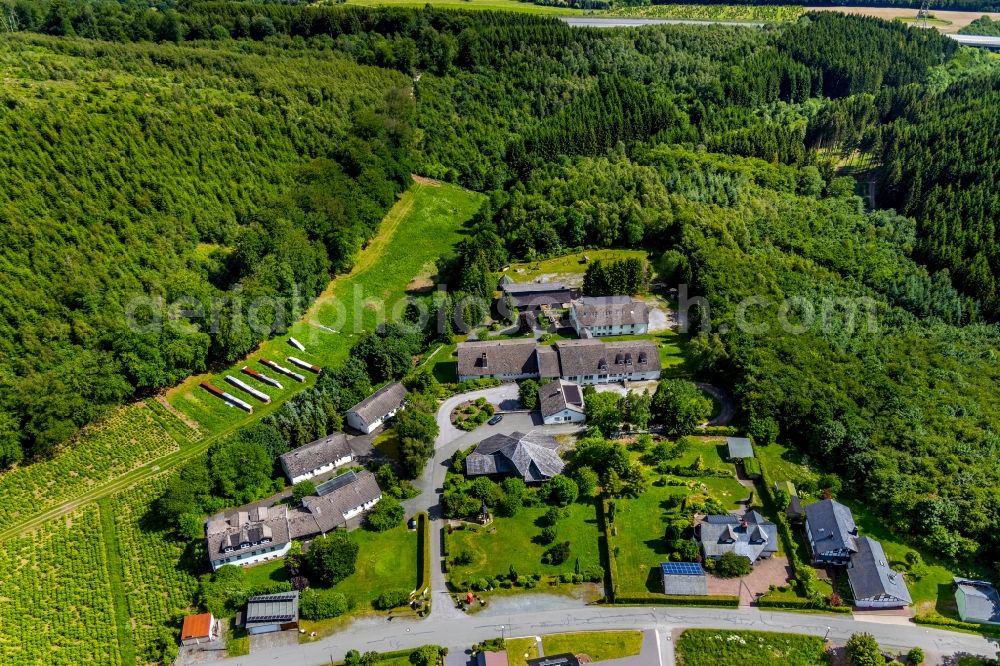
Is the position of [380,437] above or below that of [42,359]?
below

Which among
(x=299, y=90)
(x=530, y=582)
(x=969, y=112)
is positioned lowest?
(x=530, y=582)

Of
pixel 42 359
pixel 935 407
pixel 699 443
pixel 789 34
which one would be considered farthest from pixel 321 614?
pixel 789 34

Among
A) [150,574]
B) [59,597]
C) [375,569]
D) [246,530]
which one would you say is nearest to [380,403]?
[375,569]

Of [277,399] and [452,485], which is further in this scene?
[277,399]

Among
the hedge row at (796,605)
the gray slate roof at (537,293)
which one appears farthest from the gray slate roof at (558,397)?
the hedge row at (796,605)

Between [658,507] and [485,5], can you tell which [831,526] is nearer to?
[658,507]

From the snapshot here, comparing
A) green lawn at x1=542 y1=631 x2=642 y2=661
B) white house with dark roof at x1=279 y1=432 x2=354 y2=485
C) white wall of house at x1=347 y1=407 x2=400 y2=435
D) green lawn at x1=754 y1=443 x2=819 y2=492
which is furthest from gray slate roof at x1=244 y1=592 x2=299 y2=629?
green lawn at x1=754 y1=443 x2=819 y2=492

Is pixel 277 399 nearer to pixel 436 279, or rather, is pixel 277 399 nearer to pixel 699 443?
pixel 436 279

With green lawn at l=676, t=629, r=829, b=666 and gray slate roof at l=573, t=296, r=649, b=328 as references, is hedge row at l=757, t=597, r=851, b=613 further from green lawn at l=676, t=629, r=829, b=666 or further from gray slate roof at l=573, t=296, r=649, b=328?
gray slate roof at l=573, t=296, r=649, b=328
